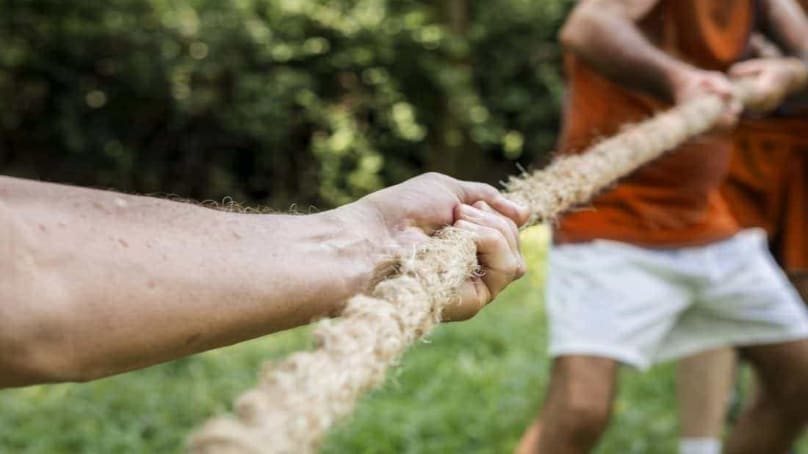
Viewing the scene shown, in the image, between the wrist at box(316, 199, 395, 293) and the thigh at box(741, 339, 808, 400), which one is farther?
the thigh at box(741, 339, 808, 400)

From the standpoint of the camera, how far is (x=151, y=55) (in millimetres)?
6621

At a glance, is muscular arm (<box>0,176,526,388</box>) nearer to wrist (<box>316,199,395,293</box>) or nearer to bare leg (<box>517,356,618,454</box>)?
wrist (<box>316,199,395,293</box>)

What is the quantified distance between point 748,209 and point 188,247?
259 cm

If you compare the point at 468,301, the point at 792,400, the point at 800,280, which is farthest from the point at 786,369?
the point at 468,301

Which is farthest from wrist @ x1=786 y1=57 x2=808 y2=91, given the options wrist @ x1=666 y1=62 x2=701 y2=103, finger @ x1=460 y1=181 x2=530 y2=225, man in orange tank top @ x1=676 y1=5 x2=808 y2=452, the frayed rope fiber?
finger @ x1=460 y1=181 x2=530 y2=225

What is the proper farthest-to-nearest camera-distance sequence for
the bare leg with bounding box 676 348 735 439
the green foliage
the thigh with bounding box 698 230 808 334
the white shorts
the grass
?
the green foliage → the grass → the bare leg with bounding box 676 348 735 439 → the thigh with bounding box 698 230 808 334 → the white shorts

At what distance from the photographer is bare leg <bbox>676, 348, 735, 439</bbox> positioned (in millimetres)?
2949

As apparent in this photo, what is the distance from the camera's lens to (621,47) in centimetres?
237

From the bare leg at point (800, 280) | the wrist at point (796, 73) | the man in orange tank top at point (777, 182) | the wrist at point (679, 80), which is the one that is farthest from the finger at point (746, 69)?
the bare leg at point (800, 280)

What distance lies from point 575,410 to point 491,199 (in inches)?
39.5

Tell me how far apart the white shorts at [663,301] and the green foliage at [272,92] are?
451 cm

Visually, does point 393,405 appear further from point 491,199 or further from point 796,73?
point 491,199

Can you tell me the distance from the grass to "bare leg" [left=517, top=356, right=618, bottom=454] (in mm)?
713

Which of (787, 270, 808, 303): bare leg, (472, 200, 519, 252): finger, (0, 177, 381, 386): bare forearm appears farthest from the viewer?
(787, 270, 808, 303): bare leg
